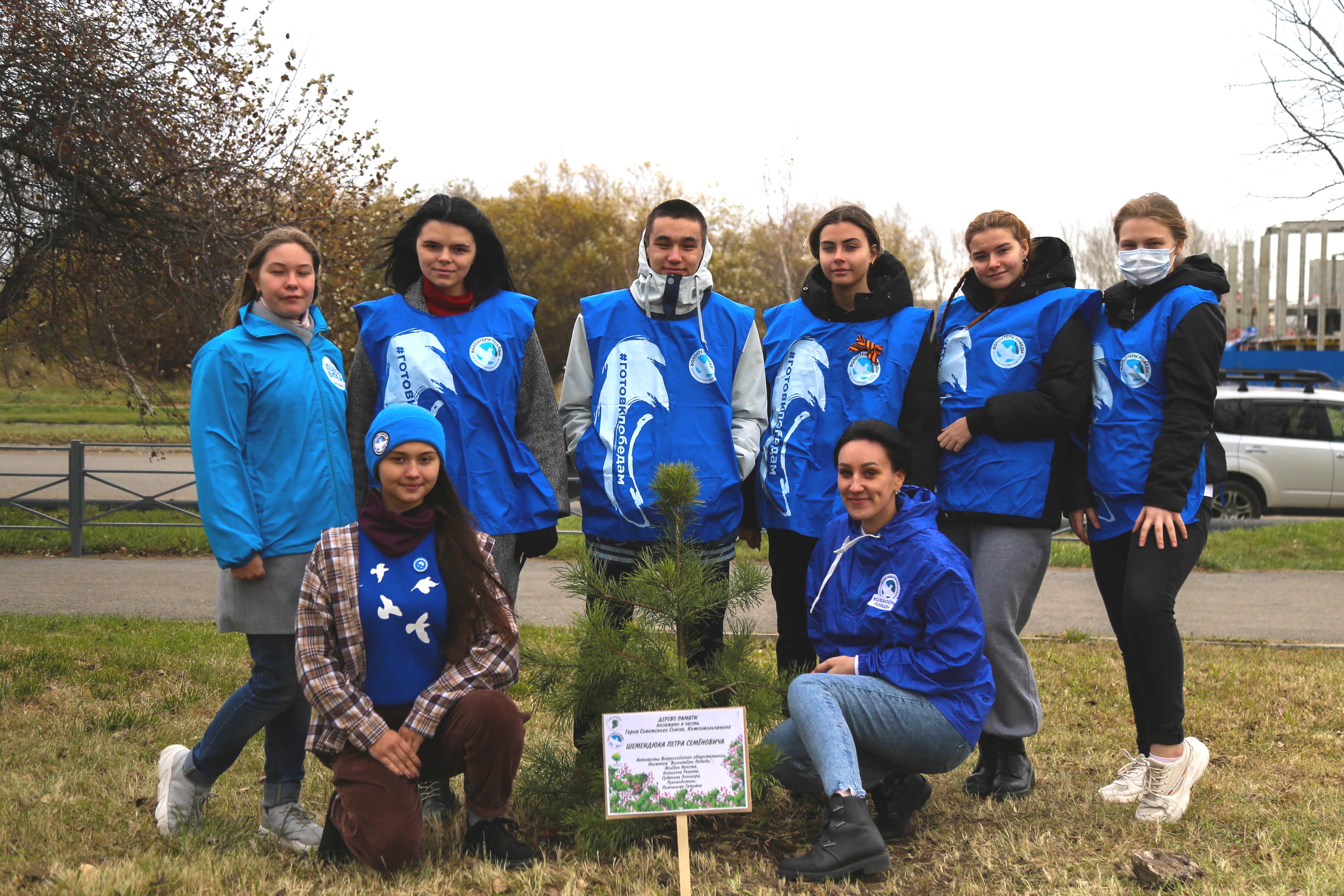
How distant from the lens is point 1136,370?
13.1 ft

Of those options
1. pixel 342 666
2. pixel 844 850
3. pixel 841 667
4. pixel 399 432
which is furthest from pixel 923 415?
pixel 342 666

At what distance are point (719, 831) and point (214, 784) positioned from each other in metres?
2.11

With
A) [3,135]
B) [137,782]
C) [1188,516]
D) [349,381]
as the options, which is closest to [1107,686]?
[1188,516]

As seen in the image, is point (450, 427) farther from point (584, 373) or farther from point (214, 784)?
point (214, 784)

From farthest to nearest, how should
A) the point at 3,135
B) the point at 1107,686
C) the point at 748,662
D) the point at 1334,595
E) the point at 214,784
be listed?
the point at 1334,595 < the point at 3,135 < the point at 1107,686 < the point at 214,784 < the point at 748,662

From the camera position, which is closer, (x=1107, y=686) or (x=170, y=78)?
(x=1107, y=686)

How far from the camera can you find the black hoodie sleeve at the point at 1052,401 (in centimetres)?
396

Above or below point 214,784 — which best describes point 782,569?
above

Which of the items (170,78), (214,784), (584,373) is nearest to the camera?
(584,373)

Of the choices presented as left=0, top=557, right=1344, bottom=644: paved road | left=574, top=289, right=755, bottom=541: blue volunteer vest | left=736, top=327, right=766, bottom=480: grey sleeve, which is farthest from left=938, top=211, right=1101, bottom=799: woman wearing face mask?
left=0, top=557, right=1344, bottom=644: paved road

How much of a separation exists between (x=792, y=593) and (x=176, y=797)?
2329 mm

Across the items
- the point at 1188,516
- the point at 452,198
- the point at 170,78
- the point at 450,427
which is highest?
the point at 170,78

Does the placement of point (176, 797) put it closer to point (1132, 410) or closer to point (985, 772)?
point (985, 772)

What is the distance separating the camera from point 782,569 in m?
4.27
